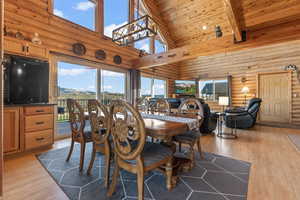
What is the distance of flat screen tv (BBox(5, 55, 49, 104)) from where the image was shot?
8.10ft

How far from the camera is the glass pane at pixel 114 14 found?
4750 millimetres

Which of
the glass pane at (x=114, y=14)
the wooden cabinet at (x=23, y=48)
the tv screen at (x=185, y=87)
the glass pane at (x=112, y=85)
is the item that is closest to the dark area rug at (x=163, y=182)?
the wooden cabinet at (x=23, y=48)

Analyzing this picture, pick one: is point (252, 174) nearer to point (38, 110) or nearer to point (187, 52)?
point (187, 52)

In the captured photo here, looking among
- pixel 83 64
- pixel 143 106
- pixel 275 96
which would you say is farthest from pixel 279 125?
pixel 83 64

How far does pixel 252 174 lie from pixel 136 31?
2.78m

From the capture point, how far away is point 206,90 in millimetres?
7945

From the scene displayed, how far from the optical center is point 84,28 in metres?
4.14

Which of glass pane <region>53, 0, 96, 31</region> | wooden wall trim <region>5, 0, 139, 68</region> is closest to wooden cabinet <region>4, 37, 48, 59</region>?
wooden wall trim <region>5, 0, 139, 68</region>

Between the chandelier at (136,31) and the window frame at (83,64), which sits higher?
the chandelier at (136,31)

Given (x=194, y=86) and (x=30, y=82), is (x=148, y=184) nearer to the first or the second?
(x=30, y=82)

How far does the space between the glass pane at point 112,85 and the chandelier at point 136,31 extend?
201cm

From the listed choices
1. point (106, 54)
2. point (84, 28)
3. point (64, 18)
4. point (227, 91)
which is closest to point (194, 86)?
point (227, 91)

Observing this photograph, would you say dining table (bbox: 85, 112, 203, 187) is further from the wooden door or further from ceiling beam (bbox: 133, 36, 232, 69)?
the wooden door

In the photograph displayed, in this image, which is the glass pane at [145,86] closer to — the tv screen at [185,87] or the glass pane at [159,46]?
the glass pane at [159,46]
